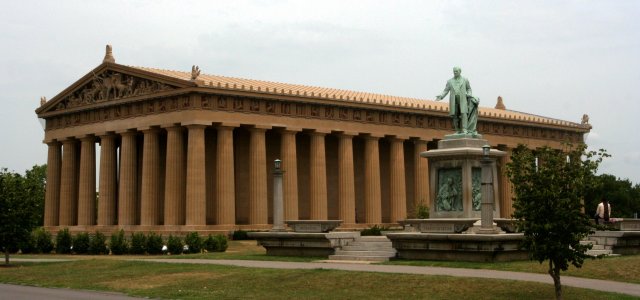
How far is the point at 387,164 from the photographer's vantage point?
86.6m

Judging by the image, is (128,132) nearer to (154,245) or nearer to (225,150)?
(225,150)

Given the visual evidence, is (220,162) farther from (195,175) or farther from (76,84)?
(76,84)

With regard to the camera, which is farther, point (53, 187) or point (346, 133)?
point (53, 187)

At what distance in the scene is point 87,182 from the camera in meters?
80.9

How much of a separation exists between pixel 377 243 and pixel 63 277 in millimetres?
13608

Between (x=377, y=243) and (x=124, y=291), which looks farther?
(x=377, y=243)

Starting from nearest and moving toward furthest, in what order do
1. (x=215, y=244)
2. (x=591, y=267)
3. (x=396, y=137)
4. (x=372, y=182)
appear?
(x=591, y=267), (x=215, y=244), (x=372, y=182), (x=396, y=137)

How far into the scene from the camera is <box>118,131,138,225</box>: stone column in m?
74.9

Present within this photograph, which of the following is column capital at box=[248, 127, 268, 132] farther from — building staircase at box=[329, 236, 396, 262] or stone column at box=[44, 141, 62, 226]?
building staircase at box=[329, 236, 396, 262]

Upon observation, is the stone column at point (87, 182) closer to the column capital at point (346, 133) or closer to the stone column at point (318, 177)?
the stone column at point (318, 177)

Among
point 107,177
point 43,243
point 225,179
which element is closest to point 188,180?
point 225,179

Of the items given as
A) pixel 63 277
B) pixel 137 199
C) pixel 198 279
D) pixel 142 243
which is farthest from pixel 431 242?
pixel 137 199

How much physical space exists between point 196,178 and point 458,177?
3240cm

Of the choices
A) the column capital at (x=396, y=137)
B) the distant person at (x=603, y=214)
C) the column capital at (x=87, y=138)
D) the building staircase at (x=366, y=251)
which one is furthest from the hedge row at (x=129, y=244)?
the column capital at (x=396, y=137)
